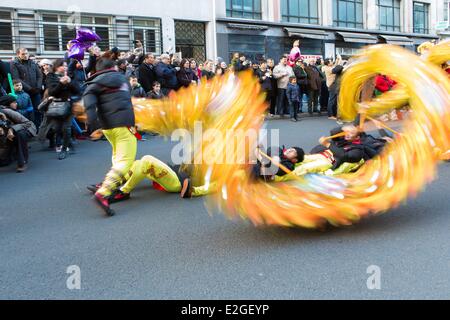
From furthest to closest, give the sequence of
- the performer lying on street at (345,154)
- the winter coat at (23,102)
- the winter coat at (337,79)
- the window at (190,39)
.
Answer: the window at (190,39)
the winter coat at (337,79)
the winter coat at (23,102)
the performer lying on street at (345,154)

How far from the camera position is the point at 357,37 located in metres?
28.2

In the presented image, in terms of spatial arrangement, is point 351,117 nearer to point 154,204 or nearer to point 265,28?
point 154,204

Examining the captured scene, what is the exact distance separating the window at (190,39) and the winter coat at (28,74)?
1146cm

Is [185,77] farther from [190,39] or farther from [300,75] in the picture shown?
[190,39]

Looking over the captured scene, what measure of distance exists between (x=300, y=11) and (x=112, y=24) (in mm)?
11412

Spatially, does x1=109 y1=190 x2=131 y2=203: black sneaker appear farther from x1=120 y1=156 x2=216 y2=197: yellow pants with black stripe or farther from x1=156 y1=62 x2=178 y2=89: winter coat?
x1=156 y1=62 x2=178 y2=89: winter coat

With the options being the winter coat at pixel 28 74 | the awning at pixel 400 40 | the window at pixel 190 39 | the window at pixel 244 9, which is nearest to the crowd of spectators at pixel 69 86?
the winter coat at pixel 28 74

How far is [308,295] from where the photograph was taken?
10.5ft

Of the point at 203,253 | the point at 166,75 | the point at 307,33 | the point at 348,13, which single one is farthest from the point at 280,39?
the point at 203,253

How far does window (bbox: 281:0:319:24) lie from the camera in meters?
25.3

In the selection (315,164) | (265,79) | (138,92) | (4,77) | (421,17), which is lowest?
(315,164)

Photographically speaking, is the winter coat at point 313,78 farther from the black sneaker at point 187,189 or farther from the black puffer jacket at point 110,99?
the black puffer jacket at point 110,99

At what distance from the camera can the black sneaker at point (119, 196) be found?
6.05 meters

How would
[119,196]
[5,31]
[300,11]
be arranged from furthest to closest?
[300,11] < [5,31] < [119,196]
